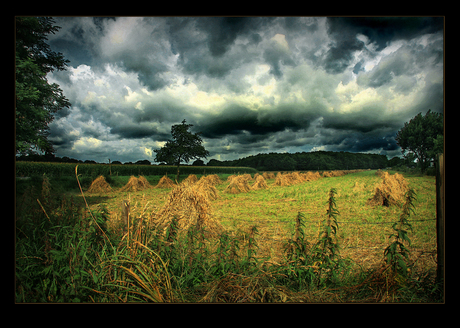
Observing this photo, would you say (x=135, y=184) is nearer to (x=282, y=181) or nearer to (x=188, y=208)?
(x=188, y=208)

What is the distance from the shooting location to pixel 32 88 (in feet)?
15.6

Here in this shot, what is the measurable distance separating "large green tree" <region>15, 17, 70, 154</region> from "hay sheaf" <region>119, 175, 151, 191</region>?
39.8 feet

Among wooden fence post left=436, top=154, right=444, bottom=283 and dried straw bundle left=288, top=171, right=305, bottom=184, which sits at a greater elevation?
wooden fence post left=436, top=154, right=444, bottom=283

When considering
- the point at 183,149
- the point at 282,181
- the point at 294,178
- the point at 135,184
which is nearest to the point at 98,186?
the point at 135,184

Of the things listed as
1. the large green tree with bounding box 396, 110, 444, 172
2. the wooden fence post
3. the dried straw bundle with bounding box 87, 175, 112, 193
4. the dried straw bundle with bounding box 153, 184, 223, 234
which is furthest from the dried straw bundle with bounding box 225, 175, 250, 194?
the wooden fence post

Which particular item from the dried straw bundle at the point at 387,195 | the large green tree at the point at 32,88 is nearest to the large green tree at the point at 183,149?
the large green tree at the point at 32,88

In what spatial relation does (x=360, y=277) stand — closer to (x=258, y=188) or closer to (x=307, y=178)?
(x=258, y=188)

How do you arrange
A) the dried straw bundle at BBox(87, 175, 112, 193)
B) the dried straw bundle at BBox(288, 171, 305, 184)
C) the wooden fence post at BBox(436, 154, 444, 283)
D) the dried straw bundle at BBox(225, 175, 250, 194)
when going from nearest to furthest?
the wooden fence post at BBox(436, 154, 444, 283) → the dried straw bundle at BBox(87, 175, 112, 193) → the dried straw bundle at BBox(225, 175, 250, 194) → the dried straw bundle at BBox(288, 171, 305, 184)

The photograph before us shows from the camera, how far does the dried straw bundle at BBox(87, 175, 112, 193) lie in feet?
50.9

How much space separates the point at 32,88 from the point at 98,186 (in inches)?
514

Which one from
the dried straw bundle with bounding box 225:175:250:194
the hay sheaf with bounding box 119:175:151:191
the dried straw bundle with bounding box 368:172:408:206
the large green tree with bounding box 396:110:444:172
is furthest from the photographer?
the hay sheaf with bounding box 119:175:151:191

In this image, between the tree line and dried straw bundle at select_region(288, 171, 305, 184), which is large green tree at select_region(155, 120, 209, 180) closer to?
the tree line
